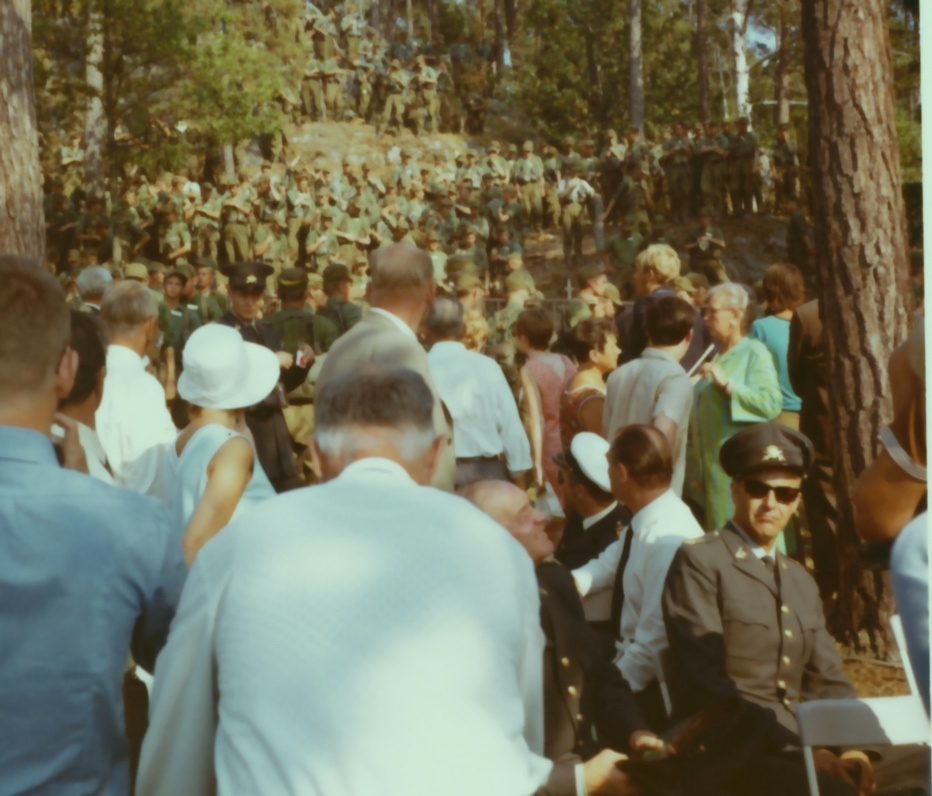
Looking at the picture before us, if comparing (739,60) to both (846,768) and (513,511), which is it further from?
(513,511)

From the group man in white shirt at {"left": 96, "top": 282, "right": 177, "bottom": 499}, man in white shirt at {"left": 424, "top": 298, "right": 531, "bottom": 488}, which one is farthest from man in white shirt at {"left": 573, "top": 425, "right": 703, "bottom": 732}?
man in white shirt at {"left": 96, "top": 282, "right": 177, "bottom": 499}

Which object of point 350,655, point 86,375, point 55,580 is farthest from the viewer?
point 86,375

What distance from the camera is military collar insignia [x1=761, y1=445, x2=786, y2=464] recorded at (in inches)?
154

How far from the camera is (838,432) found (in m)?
5.77

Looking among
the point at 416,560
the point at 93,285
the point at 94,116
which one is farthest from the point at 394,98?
the point at 416,560

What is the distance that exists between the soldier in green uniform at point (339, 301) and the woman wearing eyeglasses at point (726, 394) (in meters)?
3.88

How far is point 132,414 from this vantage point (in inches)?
179

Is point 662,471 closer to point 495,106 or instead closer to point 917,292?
point 917,292

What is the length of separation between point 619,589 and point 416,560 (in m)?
2.53

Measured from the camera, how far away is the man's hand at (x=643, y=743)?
10.7 feet

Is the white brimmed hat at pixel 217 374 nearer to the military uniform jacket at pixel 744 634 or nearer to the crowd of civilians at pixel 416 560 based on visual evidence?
the crowd of civilians at pixel 416 560

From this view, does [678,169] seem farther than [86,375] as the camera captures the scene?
Yes

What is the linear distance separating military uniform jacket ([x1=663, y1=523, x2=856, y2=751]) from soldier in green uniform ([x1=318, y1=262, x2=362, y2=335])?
5.68 metres

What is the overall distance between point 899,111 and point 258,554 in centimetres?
2246
